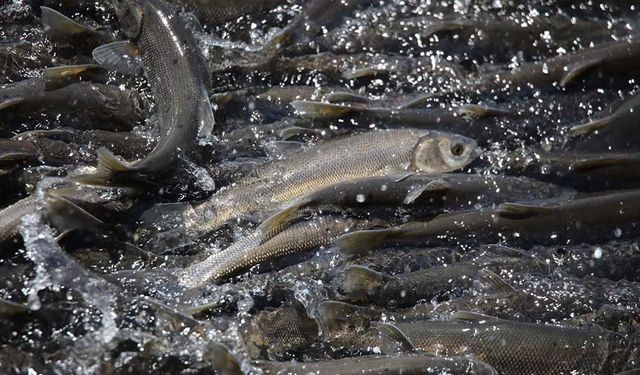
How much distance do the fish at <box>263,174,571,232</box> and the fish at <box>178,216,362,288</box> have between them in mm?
75

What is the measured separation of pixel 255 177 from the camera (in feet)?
13.7

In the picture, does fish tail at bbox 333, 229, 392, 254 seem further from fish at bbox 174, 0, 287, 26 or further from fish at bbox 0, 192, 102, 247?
fish at bbox 174, 0, 287, 26

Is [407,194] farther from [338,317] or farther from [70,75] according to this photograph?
[70,75]

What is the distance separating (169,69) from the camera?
4.36 metres

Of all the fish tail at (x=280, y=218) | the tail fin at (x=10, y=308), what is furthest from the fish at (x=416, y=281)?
the tail fin at (x=10, y=308)

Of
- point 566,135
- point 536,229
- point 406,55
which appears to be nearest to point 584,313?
point 536,229

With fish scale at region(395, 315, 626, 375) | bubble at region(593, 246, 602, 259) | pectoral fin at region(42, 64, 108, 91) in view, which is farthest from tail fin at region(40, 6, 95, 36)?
bubble at region(593, 246, 602, 259)

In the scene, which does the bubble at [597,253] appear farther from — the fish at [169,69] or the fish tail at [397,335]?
the fish at [169,69]

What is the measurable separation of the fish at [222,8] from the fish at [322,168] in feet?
3.63

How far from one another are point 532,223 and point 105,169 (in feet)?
6.05

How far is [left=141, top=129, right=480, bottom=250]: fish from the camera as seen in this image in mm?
4020

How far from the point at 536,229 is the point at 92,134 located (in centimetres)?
204

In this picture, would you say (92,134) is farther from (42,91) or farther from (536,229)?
(536,229)

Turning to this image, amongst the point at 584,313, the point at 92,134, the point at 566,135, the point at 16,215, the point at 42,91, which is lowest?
the point at 584,313
